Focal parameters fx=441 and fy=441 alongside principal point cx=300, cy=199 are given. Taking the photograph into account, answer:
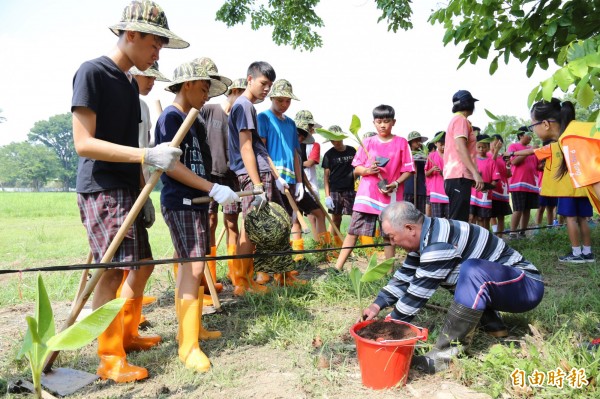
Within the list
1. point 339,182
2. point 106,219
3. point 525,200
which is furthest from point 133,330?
point 525,200

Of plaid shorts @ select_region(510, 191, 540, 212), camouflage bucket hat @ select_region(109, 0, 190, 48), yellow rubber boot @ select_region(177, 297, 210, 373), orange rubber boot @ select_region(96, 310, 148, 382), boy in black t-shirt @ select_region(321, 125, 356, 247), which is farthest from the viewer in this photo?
plaid shorts @ select_region(510, 191, 540, 212)

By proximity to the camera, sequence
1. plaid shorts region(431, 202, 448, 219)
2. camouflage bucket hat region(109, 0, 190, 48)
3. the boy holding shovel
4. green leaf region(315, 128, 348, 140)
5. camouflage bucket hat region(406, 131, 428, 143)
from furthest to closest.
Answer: camouflage bucket hat region(406, 131, 428, 143) → plaid shorts region(431, 202, 448, 219) → the boy holding shovel → green leaf region(315, 128, 348, 140) → camouflage bucket hat region(109, 0, 190, 48)

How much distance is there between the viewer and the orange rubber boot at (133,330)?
2.74m

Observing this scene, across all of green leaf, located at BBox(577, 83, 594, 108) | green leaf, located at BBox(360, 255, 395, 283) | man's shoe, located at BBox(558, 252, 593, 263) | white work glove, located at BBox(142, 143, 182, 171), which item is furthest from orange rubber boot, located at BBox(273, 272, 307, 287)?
man's shoe, located at BBox(558, 252, 593, 263)

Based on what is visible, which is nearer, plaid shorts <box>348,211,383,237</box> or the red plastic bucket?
the red plastic bucket

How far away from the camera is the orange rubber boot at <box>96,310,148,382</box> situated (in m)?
2.40

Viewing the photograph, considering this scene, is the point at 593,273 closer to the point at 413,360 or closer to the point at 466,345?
the point at 466,345

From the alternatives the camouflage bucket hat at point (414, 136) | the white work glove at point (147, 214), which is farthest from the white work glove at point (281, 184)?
the camouflage bucket hat at point (414, 136)

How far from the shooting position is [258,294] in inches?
148

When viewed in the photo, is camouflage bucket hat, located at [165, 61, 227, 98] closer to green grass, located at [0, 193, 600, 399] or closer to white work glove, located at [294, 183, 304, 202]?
green grass, located at [0, 193, 600, 399]

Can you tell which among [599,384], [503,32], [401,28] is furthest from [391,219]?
[401,28]

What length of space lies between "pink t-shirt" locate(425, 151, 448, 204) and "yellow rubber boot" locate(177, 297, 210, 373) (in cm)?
534

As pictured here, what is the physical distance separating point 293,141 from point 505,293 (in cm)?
251

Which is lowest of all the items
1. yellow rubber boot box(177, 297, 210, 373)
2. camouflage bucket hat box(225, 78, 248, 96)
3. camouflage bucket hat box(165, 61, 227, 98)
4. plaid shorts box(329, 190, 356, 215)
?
yellow rubber boot box(177, 297, 210, 373)
